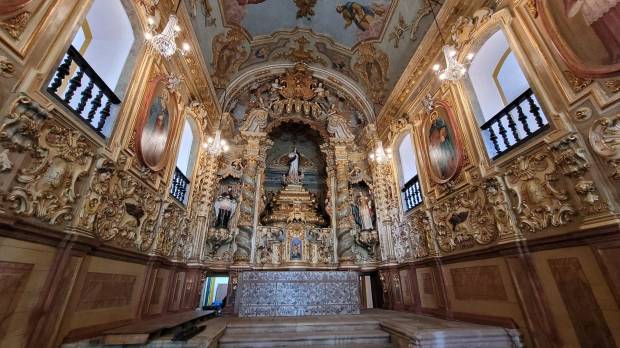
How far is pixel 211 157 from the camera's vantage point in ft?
26.3

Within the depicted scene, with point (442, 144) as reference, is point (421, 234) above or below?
below

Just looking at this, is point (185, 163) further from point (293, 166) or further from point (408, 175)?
point (408, 175)

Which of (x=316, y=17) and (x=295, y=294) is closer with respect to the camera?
(x=295, y=294)

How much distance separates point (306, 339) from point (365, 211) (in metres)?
5.37

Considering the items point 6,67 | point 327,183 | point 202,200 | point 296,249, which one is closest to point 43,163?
point 6,67

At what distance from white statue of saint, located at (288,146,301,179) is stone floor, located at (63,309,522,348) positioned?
6.29m

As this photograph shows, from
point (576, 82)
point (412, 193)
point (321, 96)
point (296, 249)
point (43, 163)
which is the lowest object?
point (296, 249)

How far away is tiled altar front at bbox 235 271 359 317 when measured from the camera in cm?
602

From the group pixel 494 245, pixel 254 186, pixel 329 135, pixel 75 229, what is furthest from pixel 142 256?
pixel 329 135

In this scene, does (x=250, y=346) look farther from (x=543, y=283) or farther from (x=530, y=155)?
(x=530, y=155)

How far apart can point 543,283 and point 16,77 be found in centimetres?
720

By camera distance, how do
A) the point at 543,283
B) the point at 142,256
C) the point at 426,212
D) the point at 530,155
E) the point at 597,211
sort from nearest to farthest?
the point at 597,211 < the point at 543,283 < the point at 530,155 < the point at 142,256 < the point at 426,212

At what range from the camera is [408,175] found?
8016 mm

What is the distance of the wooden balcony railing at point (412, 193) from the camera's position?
22.9ft
